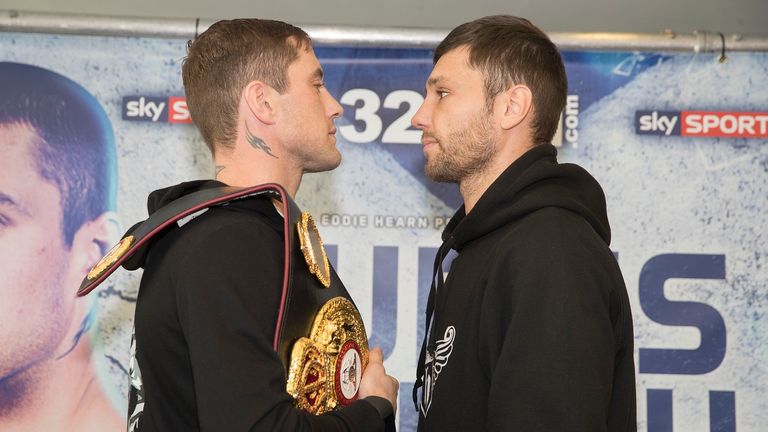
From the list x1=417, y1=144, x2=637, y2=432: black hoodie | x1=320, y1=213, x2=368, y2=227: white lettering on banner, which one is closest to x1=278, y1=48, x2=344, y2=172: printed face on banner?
x1=417, y1=144, x2=637, y2=432: black hoodie

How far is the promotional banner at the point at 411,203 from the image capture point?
295cm

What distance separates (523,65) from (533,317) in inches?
26.9

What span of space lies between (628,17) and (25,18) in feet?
7.75

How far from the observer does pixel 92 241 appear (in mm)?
2980

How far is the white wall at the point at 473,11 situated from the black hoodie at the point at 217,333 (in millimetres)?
2029

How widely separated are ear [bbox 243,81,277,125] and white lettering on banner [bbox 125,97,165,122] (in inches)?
55.8

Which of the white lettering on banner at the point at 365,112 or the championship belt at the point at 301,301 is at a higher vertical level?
the white lettering on banner at the point at 365,112

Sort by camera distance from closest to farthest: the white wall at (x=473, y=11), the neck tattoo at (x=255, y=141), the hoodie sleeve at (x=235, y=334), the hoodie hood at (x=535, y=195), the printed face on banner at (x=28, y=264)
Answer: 1. the hoodie sleeve at (x=235, y=334)
2. the hoodie hood at (x=535, y=195)
3. the neck tattoo at (x=255, y=141)
4. the printed face on banner at (x=28, y=264)
5. the white wall at (x=473, y=11)

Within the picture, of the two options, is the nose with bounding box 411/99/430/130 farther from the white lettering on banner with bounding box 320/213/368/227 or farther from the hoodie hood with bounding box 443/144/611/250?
the white lettering on banner with bounding box 320/213/368/227

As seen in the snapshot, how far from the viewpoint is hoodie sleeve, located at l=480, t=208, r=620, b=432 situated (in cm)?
139

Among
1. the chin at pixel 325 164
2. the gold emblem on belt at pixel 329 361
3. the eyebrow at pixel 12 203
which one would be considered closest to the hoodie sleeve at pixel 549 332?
the gold emblem on belt at pixel 329 361

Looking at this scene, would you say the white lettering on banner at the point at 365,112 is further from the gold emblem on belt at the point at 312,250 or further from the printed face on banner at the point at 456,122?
the gold emblem on belt at the point at 312,250

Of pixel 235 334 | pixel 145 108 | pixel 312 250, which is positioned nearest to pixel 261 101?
Result: pixel 312 250

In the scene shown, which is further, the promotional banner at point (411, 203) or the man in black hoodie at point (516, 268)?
the promotional banner at point (411, 203)
